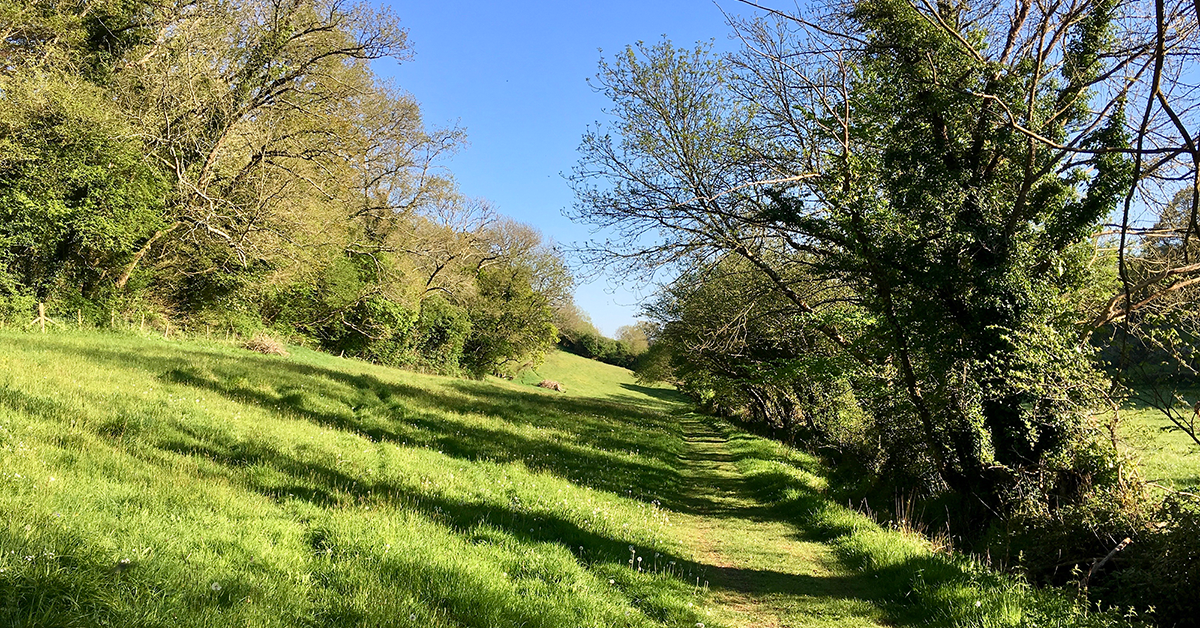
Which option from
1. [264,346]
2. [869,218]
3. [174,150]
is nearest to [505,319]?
[264,346]

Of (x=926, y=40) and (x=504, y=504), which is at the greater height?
(x=926, y=40)

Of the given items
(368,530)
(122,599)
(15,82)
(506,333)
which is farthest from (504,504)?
(506,333)

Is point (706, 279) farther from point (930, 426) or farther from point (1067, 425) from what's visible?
point (1067, 425)

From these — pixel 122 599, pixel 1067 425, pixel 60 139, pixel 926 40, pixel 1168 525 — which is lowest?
pixel 122 599

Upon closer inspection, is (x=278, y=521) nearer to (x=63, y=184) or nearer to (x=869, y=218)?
(x=869, y=218)

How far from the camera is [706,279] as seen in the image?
48.7 ft

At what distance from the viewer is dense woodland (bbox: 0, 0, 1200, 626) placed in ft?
29.6

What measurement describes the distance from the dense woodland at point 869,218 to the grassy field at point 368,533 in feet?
8.29

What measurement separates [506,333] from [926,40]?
153 feet

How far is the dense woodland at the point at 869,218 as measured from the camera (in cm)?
903

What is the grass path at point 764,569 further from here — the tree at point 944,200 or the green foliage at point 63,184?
the green foliage at point 63,184

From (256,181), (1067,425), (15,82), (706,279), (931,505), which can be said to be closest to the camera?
(1067,425)

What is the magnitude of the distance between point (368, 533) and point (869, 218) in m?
10.6

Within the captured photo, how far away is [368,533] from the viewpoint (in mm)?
5516
